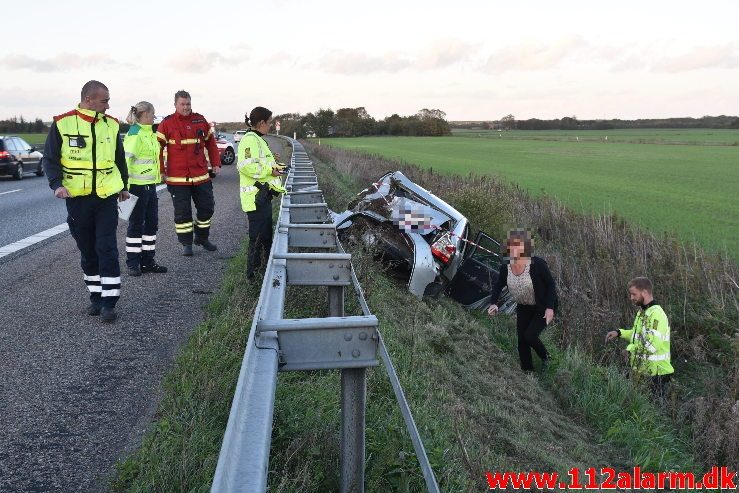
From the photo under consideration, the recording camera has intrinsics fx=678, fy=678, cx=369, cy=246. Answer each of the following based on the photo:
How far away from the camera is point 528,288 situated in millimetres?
6574

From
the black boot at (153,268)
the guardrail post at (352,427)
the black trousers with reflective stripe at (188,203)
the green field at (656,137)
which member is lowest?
the black boot at (153,268)

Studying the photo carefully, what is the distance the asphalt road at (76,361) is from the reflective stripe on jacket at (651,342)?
13.6 feet

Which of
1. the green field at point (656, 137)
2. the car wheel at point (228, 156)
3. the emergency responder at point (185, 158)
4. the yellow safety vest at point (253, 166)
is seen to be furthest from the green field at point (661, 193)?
the green field at point (656, 137)

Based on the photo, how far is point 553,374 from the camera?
684 centimetres

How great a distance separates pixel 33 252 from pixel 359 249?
423cm

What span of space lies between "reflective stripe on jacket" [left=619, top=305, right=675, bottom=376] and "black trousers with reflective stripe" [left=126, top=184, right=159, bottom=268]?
16.9 ft

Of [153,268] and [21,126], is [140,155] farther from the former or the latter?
[21,126]

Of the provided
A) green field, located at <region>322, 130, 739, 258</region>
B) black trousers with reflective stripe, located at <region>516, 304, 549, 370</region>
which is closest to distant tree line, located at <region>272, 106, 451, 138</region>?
green field, located at <region>322, 130, 739, 258</region>

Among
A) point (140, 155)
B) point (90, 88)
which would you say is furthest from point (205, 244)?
point (90, 88)

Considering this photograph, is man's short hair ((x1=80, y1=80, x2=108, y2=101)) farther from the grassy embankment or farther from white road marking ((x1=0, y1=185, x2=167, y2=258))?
white road marking ((x1=0, y1=185, x2=167, y2=258))

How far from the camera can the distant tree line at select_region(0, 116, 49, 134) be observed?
5812cm

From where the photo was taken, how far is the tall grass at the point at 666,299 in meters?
6.09

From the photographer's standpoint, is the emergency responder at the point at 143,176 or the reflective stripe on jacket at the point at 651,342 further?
the emergency responder at the point at 143,176

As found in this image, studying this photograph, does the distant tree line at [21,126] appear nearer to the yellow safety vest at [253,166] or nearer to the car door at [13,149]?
the car door at [13,149]
